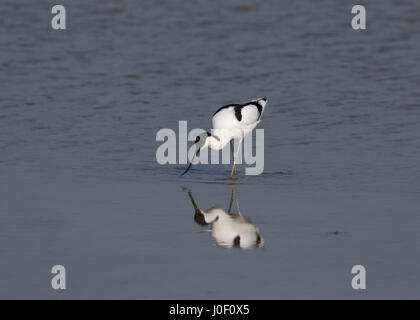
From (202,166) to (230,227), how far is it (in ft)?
8.12

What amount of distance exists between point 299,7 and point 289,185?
11.2m

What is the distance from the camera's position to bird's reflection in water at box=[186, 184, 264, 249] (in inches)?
279

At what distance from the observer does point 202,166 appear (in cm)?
1003

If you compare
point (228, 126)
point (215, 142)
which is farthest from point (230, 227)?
point (228, 126)

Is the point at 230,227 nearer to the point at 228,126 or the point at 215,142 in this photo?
the point at 215,142

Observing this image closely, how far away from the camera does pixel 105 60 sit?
1540 centimetres

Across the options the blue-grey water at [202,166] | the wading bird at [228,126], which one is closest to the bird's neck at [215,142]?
the wading bird at [228,126]

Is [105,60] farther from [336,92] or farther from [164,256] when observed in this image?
[164,256]

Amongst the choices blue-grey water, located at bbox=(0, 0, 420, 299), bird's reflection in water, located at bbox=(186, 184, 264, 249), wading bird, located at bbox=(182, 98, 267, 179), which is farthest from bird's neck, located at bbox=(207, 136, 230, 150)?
bird's reflection in water, located at bbox=(186, 184, 264, 249)

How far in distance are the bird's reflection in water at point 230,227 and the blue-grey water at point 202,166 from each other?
0.10 metres

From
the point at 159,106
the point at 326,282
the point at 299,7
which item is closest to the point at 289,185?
the point at 326,282

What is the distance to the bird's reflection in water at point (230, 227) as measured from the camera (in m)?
7.09

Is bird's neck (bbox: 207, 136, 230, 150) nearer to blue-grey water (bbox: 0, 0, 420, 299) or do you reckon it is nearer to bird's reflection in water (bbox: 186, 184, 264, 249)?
blue-grey water (bbox: 0, 0, 420, 299)

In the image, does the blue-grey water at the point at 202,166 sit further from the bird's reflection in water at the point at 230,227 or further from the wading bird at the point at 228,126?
the wading bird at the point at 228,126
